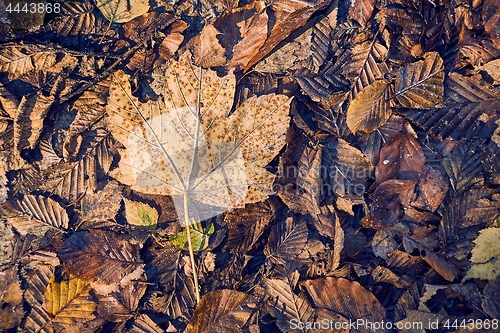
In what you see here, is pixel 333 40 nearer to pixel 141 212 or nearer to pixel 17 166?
pixel 141 212

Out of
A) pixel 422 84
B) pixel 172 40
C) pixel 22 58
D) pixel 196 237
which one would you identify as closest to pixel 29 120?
pixel 22 58

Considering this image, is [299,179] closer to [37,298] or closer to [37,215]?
[37,215]

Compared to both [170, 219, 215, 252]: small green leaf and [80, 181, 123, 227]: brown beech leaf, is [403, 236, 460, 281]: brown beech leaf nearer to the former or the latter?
[170, 219, 215, 252]: small green leaf

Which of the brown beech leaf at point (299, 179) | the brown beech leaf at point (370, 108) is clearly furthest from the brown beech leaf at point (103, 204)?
the brown beech leaf at point (370, 108)

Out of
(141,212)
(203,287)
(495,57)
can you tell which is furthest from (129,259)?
(495,57)

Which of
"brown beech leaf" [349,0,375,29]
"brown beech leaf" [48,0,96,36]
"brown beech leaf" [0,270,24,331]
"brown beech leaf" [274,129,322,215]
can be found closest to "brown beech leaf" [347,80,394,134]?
"brown beech leaf" [274,129,322,215]

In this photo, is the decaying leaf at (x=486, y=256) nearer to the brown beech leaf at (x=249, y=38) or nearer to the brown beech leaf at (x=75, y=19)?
the brown beech leaf at (x=249, y=38)
